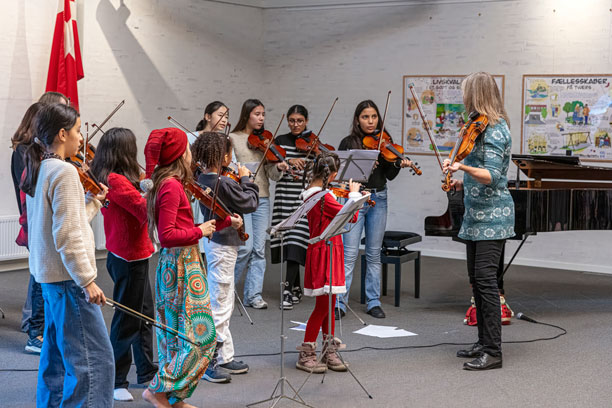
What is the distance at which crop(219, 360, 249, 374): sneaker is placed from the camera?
4184 mm

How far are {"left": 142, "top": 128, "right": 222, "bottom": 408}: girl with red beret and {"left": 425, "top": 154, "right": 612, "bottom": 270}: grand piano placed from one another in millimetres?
2599

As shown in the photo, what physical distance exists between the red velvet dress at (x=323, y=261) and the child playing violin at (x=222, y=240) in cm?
37

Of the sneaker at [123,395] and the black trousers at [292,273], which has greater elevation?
the black trousers at [292,273]

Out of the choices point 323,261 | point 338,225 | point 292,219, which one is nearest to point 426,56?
point 323,261

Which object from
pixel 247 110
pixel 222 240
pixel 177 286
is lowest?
pixel 177 286

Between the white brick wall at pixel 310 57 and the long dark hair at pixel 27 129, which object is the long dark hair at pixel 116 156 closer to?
the long dark hair at pixel 27 129

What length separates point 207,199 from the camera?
11.8ft

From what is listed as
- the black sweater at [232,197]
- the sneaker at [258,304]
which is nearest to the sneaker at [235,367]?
the black sweater at [232,197]

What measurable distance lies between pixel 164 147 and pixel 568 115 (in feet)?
17.3

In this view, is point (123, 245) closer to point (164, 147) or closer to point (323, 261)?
point (164, 147)

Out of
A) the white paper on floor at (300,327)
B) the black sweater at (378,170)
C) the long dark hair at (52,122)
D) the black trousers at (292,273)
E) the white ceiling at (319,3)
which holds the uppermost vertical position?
the white ceiling at (319,3)

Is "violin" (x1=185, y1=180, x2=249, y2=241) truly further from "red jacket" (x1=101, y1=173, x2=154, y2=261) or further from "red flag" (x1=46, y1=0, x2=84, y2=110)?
"red flag" (x1=46, y1=0, x2=84, y2=110)

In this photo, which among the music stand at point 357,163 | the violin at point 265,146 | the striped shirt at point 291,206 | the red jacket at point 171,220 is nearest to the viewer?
the red jacket at point 171,220

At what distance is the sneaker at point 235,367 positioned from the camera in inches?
165
